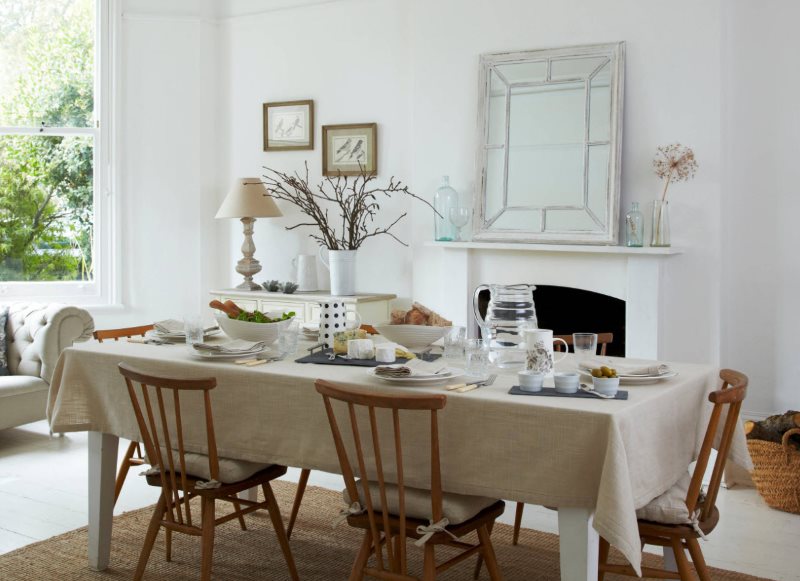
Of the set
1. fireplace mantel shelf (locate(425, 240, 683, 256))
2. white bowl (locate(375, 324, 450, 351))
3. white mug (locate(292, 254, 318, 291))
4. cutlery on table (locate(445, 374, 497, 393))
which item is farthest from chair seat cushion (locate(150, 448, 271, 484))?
white mug (locate(292, 254, 318, 291))

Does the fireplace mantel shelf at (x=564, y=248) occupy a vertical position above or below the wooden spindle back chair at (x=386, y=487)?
above

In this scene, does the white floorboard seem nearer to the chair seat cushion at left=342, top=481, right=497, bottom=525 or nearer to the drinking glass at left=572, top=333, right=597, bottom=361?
the drinking glass at left=572, top=333, right=597, bottom=361

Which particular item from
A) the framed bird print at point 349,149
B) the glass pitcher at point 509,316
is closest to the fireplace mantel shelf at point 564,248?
the framed bird print at point 349,149

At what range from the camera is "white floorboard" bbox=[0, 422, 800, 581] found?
12.2ft

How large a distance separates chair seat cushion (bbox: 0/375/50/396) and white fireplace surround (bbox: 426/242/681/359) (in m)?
2.41

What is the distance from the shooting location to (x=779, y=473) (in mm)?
4254

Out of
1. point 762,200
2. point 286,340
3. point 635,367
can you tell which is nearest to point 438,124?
point 762,200

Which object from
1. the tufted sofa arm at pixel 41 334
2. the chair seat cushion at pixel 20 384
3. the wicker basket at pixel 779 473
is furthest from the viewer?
the tufted sofa arm at pixel 41 334

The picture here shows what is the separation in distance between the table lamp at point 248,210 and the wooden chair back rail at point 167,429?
119 inches

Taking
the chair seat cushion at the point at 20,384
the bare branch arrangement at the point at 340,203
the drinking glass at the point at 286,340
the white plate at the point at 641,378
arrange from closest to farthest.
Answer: the white plate at the point at 641,378 → the drinking glass at the point at 286,340 → the chair seat cushion at the point at 20,384 → the bare branch arrangement at the point at 340,203

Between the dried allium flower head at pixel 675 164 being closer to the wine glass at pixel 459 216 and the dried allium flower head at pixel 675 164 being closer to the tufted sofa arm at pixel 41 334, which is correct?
the wine glass at pixel 459 216

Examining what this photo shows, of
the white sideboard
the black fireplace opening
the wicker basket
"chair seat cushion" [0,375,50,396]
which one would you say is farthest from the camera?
the white sideboard

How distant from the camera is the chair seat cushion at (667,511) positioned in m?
2.63

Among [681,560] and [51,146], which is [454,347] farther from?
[51,146]
